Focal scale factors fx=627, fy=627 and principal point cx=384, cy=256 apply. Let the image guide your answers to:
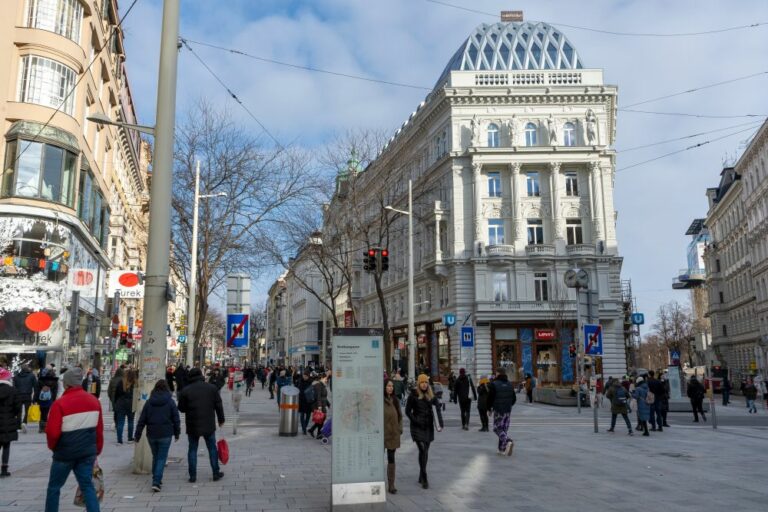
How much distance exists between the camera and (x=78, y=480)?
21.6 feet

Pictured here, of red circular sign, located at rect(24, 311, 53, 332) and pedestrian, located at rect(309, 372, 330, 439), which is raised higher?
red circular sign, located at rect(24, 311, 53, 332)

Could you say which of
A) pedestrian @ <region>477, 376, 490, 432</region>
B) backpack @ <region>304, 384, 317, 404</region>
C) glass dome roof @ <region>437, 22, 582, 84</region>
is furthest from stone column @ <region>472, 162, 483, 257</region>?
backpack @ <region>304, 384, 317, 404</region>

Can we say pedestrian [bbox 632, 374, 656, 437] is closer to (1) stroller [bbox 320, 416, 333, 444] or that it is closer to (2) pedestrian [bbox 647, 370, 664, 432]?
(2) pedestrian [bbox 647, 370, 664, 432]

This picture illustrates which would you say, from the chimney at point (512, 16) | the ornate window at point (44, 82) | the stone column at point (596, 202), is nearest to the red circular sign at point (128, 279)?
the ornate window at point (44, 82)

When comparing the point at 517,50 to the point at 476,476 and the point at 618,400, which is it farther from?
the point at 476,476

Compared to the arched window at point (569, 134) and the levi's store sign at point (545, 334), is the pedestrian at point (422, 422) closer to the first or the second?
the levi's store sign at point (545, 334)

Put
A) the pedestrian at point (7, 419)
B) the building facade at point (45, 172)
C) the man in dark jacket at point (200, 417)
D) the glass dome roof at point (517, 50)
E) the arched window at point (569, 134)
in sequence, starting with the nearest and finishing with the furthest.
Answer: the man in dark jacket at point (200, 417)
the pedestrian at point (7, 419)
the building facade at point (45, 172)
the arched window at point (569, 134)
the glass dome roof at point (517, 50)

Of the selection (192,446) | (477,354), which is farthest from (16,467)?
(477,354)

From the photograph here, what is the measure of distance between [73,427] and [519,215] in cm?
4049

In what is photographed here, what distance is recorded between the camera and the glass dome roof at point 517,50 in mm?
49750

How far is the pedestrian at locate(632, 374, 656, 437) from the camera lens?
1714 cm

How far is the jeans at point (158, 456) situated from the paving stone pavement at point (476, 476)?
0.23 metres

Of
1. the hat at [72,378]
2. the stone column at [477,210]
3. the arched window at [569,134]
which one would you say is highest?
the arched window at [569,134]

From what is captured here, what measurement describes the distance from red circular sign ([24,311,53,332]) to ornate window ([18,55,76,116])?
8.41m
